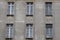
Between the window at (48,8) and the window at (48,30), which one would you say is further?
the window at (48,8)

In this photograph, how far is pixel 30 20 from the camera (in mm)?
22062

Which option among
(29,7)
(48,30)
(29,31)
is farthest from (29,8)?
(48,30)

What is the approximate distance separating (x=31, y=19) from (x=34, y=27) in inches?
37.5

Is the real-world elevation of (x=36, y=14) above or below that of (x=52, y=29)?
above

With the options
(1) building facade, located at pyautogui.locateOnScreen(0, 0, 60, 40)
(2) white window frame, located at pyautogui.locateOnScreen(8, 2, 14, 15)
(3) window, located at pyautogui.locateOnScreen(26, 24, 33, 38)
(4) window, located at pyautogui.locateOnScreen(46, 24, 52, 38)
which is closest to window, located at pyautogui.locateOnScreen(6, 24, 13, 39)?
(1) building facade, located at pyautogui.locateOnScreen(0, 0, 60, 40)

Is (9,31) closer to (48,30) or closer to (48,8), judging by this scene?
(48,30)

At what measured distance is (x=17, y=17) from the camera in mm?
22172

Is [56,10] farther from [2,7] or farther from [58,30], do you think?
[2,7]

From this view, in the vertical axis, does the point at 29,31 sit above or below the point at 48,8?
below

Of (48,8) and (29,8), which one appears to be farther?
(29,8)

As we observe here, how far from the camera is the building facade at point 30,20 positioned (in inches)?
853

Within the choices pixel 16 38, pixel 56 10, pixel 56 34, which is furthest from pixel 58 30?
pixel 16 38

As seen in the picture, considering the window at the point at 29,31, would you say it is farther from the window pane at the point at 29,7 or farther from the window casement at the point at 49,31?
the window casement at the point at 49,31

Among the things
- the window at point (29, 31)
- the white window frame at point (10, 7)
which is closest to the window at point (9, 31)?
the white window frame at point (10, 7)
